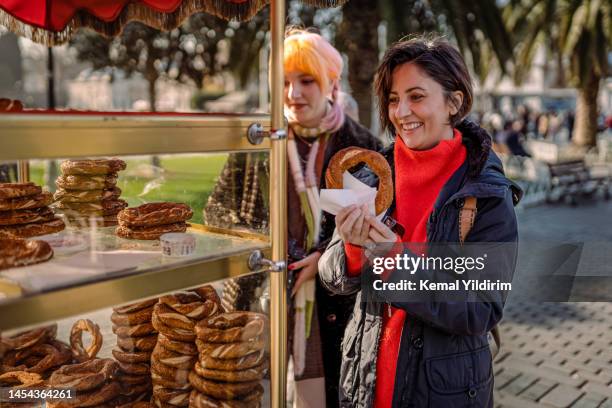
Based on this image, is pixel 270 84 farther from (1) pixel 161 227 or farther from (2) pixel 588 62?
(2) pixel 588 62

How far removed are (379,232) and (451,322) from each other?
0.35 metres

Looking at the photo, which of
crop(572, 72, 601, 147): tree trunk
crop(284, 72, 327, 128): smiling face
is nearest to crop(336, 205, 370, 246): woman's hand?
crop(284, 72, 327, 128): smiling face

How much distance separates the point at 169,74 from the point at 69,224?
12548 mm

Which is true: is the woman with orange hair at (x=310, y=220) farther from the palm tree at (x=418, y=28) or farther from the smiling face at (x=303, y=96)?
the palm tree at (x=418, y=28)

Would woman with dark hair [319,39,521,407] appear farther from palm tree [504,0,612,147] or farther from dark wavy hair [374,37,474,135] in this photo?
Answer: palm tree [504,0,612,147]

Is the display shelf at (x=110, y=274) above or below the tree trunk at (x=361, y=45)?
below

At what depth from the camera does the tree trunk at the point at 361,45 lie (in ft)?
25.0

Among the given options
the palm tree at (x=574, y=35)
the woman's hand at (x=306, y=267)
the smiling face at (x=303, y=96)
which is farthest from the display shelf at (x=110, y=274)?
the palm tree at (x=574, y=35)

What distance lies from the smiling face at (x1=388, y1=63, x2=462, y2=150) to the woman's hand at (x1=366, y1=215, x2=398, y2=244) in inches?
14.1

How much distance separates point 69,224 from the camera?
1.99m

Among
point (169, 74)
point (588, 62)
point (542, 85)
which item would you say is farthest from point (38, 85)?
point (542, 85)

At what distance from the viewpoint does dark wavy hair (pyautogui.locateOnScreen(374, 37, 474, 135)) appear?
2.03m

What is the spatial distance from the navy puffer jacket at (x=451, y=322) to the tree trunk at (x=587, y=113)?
12382 mm

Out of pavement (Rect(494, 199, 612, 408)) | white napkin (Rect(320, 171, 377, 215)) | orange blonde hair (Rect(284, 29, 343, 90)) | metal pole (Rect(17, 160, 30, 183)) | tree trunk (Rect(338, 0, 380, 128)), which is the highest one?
tree trunk (Rect(338, 0, 380, 128))
